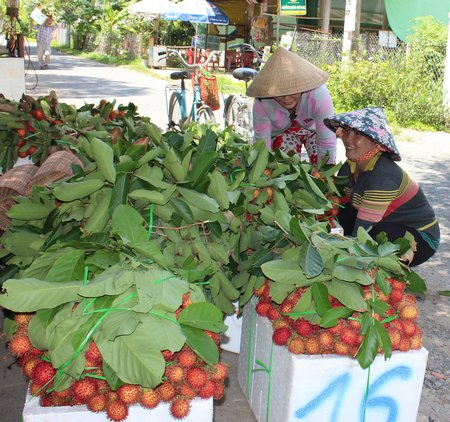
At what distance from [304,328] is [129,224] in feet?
2.24

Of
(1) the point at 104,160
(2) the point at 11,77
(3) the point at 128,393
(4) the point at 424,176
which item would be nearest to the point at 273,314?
(3) the point at 128,393

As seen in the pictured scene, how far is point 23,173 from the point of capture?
10.6ft

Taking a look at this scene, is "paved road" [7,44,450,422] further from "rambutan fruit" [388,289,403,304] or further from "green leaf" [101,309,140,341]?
"green leaf" [101,309,140,341]

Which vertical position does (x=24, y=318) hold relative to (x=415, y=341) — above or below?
above

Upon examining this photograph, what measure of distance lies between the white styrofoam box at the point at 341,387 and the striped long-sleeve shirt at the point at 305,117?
2109 millimetres

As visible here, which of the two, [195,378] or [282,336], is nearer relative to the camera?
[195,378]

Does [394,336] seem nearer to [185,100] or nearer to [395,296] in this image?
[395,296]

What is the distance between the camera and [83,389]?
6.38ft

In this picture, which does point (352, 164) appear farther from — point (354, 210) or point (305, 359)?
point (305, 359)

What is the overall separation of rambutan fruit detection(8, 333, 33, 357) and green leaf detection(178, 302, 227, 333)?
49cm

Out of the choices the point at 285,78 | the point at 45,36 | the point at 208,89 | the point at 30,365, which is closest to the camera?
the point at 30,365

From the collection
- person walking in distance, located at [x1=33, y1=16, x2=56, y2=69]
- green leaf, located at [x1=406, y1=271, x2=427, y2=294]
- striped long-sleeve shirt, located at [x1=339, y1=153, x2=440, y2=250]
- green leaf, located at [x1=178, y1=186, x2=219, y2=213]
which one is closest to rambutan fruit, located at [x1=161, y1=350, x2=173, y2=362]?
green leaf, located at [x1=178, y1=186, x2=219, y2=213]

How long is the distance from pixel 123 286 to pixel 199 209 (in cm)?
57

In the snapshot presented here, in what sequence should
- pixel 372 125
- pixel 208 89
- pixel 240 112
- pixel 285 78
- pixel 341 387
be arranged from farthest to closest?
1. pixel 208 89
2. pixel 240 112
3. pixel 285 78
4. pixel 372 125
5. pixel 341 387
